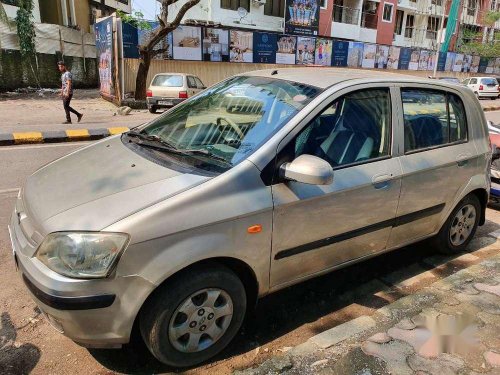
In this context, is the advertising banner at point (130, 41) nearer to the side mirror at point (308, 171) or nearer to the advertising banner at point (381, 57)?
the advertising banner at point (381, 57)

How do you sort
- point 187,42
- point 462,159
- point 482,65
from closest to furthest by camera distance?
point 462,159, point 187,42, point 482,65

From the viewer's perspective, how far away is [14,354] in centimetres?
251

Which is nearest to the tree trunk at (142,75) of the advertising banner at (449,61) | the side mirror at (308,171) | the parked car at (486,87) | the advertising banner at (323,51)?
the advertising banner at (323,51)

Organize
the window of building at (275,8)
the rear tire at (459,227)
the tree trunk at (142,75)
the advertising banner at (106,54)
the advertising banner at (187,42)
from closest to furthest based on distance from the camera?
→ 1. the rear tire at (459,227)
2. the advertising banner at (106,54)
3. the tree trunk at (142,75)
4. the advertising banner at (187,42)
5. the window of building at (275,8)

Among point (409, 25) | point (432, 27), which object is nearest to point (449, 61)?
point (409, 25)

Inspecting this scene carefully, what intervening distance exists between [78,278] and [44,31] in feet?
70.8

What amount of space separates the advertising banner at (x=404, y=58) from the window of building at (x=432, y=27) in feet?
33.9

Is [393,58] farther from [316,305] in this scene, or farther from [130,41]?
[316,305]

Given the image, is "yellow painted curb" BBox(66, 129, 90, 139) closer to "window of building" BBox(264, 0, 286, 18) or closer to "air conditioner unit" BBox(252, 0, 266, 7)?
"air conditioner unit" BBox(252, 0, 266, 7)

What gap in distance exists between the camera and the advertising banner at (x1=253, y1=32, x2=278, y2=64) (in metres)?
22.6

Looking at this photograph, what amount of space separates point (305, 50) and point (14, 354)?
79.0ft

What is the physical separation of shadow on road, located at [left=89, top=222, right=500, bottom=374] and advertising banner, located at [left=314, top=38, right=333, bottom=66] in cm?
2277

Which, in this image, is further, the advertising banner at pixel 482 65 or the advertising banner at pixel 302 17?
the advertising banner at pixel 482 65

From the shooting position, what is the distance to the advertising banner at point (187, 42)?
20.2 metres
